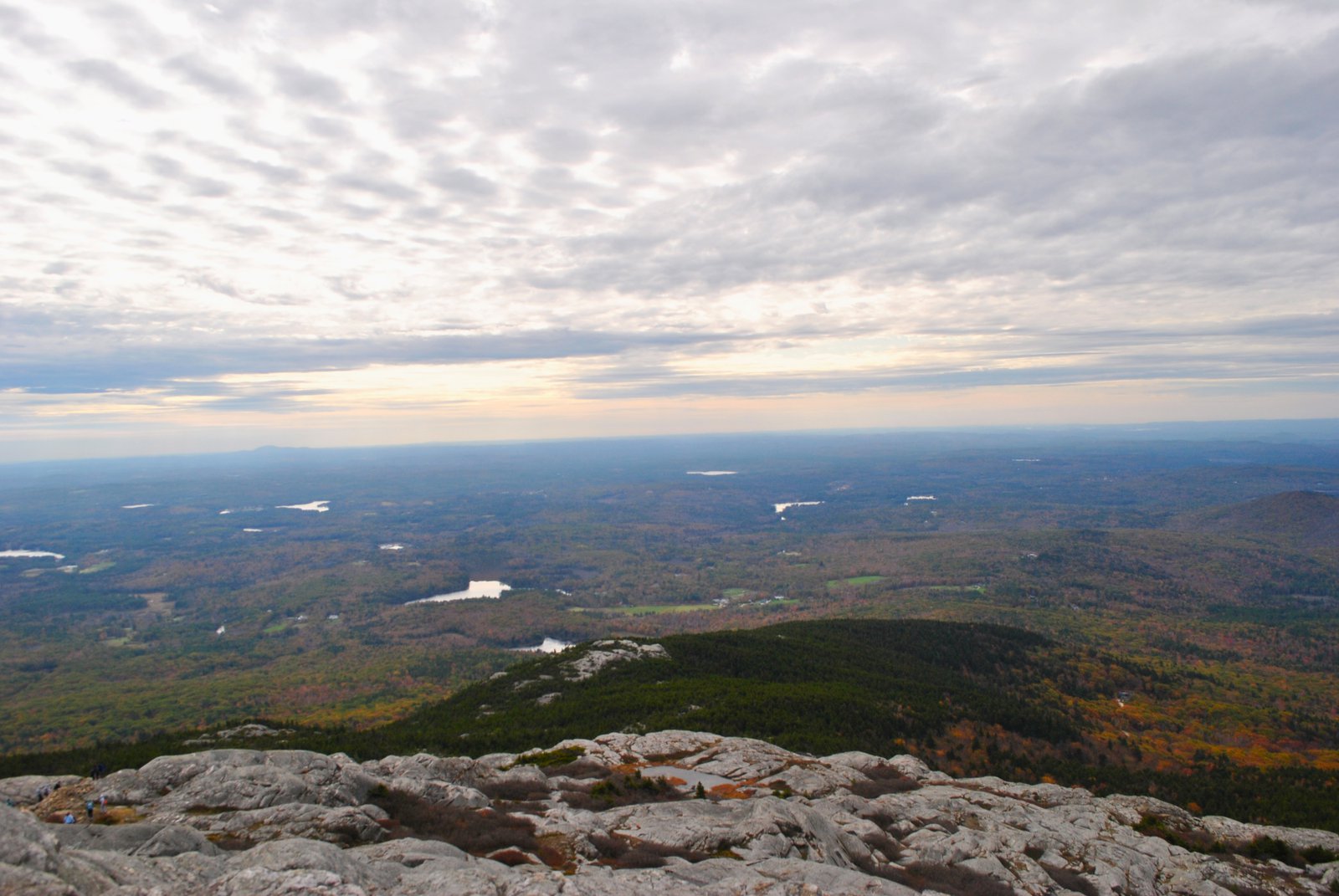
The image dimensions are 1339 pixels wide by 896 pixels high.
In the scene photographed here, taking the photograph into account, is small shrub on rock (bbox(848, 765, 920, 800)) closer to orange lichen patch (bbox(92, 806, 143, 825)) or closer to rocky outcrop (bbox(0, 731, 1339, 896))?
rocky outcrop (bbox(0, 731, 1339, 896))

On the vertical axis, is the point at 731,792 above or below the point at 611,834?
below

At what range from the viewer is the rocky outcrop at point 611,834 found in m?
18.8

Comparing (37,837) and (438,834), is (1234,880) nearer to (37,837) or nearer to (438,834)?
(438,834)

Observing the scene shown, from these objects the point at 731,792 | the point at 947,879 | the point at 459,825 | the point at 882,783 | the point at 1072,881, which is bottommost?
the point at 882,783

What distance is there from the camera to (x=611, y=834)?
92.6 feet

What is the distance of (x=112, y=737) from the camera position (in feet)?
374

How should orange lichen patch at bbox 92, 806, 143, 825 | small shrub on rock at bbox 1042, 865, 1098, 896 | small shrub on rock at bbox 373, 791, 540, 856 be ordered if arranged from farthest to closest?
1. small shrub on rock at bbox 1042, 865, 1098, 896
2. small shrub on rock at bbox 373, 791, 540, 856
3. orange lichen patch at bbox 92, 806, 143, 825

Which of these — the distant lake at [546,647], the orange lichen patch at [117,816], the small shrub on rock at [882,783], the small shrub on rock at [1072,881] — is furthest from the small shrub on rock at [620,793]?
the distant lake at [546,647]

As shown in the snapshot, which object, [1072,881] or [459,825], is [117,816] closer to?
[459,825]

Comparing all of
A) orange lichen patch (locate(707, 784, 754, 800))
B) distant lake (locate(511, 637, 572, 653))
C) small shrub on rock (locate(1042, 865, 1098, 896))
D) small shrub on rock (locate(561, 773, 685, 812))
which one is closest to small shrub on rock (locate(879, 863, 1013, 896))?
small shrub on rock (locate(1042, 865, 1098, 896))

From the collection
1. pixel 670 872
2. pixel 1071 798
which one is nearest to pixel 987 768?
pixel 1071 798

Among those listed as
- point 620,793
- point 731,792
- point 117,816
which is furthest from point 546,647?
point 117,816

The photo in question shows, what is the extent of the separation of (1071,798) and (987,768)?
67.7 feet

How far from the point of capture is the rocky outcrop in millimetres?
18750
